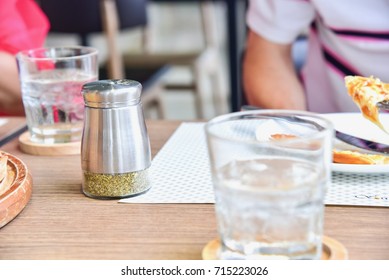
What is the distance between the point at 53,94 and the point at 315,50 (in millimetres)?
632

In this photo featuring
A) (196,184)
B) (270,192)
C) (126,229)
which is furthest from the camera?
(196,184)

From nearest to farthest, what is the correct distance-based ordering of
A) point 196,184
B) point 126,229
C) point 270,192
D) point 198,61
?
point 270,192 < point 126,229 < point 196,184 < point 198,61

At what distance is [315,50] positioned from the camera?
1371 millimetres

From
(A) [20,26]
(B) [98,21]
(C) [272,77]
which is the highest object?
(A) [20,26]

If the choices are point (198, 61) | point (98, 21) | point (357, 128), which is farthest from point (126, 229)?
point (198, 61)

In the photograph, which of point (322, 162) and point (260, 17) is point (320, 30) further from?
point (322, 162)

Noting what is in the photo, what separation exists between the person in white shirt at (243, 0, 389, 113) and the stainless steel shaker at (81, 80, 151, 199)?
617mm

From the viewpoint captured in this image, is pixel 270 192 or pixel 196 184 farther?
pixel 196 184

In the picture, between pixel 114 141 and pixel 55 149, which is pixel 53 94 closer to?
pixel 55 149

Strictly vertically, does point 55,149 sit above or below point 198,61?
above

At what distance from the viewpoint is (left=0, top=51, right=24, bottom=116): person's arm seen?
4.56 ft

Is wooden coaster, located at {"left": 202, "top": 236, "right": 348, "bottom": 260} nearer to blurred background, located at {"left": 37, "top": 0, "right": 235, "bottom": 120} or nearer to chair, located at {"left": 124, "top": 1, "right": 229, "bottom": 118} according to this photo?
blurred background, located at {"left": 37, "top": 0, "right": 235, "bottom": 120}

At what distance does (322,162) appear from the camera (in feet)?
1.68

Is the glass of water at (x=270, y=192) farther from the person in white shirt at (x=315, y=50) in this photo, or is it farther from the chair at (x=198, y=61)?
the chair at (x=198, y=61)
